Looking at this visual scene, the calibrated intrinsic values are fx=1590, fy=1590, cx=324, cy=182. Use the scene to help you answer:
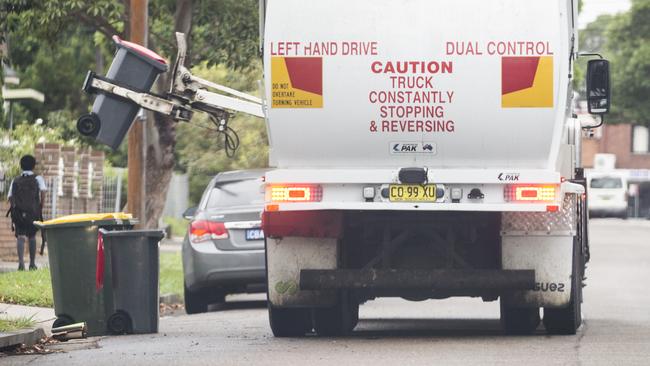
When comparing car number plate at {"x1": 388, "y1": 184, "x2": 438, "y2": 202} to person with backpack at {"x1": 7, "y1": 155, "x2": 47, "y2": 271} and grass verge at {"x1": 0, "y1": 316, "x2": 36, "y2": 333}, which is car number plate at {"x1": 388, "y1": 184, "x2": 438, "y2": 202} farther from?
person with backpack at {"x1": 7, "y1": 155, "x2": 47, "y2": 271}

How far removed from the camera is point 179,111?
14484mm

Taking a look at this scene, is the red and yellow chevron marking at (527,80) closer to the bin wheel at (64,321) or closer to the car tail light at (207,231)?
the bin wheel at (64,321)

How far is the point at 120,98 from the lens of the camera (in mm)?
14461

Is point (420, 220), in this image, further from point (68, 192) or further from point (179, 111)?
point (68, 192)

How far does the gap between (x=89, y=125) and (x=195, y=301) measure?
476cm

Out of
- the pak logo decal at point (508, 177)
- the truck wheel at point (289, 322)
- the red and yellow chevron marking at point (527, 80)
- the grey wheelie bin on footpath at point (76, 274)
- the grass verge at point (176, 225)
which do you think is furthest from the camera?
the grass verge at point (176, 225)

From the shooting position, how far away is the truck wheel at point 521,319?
13.7 meters

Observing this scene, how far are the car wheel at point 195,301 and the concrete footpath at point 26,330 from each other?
5.50ft

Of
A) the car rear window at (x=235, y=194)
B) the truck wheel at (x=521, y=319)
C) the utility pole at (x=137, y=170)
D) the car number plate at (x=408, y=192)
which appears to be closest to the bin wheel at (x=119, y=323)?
the car number plate at (x=408, y=192)

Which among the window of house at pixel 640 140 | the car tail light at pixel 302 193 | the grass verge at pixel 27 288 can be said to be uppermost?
the window of house at pixel 640 140

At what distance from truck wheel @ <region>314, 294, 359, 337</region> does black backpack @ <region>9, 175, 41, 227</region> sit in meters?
9.43

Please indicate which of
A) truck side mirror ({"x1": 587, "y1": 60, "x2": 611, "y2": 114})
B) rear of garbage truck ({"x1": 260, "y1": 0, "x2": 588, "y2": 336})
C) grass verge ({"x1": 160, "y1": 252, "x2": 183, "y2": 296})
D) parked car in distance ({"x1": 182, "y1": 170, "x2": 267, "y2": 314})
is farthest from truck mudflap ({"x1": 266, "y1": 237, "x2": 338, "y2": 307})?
grass verge ({"x1": 160, "y1": 252, "x2": 183, "y2": 296})

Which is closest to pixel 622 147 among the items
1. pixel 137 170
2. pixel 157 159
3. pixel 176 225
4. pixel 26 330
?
pixel 176 225

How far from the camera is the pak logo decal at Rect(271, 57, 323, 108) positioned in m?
12.3
